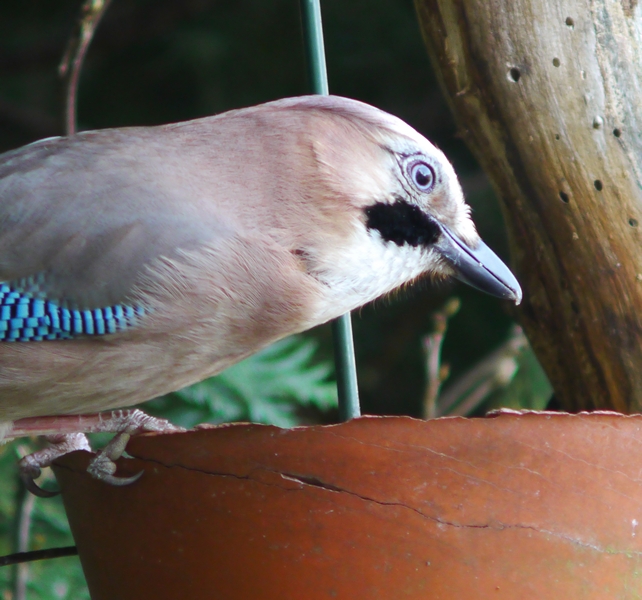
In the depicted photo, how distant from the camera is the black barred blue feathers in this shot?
121 cm

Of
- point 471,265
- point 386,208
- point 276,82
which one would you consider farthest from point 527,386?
point 276,82

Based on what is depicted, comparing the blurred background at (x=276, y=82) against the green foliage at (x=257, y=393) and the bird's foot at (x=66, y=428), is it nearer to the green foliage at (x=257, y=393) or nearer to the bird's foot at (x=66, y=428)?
the green foliage at (x=257, y=393)

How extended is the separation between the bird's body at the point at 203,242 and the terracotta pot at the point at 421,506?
359 mm

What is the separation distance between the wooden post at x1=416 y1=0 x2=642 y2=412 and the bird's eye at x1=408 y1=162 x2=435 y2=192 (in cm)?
9

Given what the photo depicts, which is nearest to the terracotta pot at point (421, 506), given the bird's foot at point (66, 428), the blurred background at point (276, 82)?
the bird's foot at point (66, 428)

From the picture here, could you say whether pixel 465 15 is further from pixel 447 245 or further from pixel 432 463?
pixel 432 463

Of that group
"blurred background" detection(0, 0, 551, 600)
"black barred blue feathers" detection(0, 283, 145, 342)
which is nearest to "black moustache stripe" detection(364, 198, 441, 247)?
"black barred blue feathers" detection(0, 283, 145, 342)

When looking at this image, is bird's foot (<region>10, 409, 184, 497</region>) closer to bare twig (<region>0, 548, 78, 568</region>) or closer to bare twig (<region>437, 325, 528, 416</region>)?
bare twig (<region>0, 548, 78, 568</region>)

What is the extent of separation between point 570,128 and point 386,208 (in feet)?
0.94

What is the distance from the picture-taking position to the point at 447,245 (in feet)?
4.28

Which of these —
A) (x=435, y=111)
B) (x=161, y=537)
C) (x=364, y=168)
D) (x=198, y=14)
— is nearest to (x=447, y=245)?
(x=364, y=168)

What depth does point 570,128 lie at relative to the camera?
125 centimetres

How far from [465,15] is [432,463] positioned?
2.33ft

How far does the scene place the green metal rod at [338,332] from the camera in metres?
1.17
